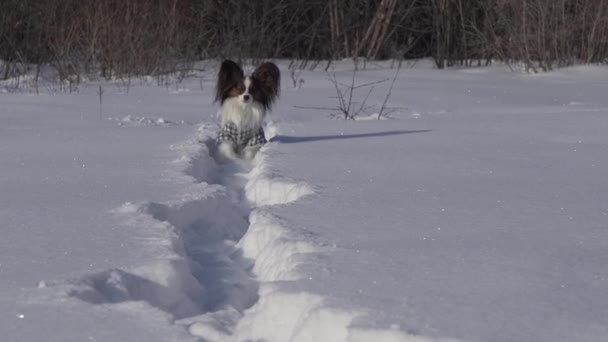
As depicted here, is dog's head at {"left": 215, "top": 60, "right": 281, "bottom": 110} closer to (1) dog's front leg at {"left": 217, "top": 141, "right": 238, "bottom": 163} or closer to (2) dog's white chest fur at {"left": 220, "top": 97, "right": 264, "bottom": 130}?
(2) dog's white chest fur at {"left": 220, "top": 97, "right": 264, "bottom": 130}

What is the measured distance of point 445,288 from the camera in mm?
3225

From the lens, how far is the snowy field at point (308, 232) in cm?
299

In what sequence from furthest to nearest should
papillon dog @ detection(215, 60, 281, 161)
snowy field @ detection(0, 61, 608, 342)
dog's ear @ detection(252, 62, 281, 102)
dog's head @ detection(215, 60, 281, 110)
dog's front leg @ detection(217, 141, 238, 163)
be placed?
1. dog's ear @ detection(252, 62, 281, 102)
2. dog's head @ detection(215, 60, 281, 110)
3. papillon dog @ detection(215, 60, 281, 161)
4. dog's front leg @ detection(217, 141, 238, 163)
5. snowy field @ detection(0, 61, 608, 342)

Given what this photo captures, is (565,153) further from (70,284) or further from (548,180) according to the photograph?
(70,284)

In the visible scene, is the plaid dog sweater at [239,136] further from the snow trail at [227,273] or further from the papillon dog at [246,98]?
the snow trail at [227,273]

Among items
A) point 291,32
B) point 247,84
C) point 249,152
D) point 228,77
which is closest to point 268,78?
point 247,84

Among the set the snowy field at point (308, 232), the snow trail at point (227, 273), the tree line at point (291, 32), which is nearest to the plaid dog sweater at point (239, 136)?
the snowy field at point (308, 232)

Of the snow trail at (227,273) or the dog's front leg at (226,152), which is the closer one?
the snow trail at (227,273)

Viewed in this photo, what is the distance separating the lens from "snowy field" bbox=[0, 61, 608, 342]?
2.99 metres

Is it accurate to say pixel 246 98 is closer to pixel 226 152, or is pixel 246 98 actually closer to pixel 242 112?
pixel 242 112

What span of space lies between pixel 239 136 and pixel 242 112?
0.67m

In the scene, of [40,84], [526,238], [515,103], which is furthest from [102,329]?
[40,84]

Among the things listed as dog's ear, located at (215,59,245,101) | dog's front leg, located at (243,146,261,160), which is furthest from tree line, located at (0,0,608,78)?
dog's front leg, located at (243,146,261,160)

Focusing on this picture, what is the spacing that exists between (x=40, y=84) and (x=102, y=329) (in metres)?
11.2
